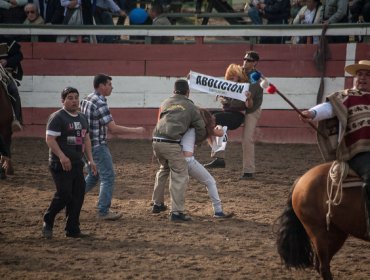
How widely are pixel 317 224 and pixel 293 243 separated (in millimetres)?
284

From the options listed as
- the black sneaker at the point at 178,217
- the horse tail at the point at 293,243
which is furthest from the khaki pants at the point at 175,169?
the horse tail at the point at 293,243

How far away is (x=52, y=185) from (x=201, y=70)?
4.38m

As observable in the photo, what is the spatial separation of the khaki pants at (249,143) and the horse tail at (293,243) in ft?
15.2

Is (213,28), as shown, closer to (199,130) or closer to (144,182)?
(144,182)

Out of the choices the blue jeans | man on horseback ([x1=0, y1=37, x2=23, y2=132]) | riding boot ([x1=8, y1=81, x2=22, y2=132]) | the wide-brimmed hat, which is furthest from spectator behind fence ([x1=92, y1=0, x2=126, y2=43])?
the wide-brimmed hat

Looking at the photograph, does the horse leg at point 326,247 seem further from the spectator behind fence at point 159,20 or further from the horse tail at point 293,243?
the spectator behind fence at point 159,20

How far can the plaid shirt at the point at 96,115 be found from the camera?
9570 mm

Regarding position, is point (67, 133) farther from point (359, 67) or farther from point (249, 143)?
point (249, 143)

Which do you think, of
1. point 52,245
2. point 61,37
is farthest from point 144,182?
point 61,37

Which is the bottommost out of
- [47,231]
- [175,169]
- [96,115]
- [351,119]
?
[47,231]

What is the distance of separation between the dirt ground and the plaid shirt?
3.30 feet

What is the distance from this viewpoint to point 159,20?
16.1 m

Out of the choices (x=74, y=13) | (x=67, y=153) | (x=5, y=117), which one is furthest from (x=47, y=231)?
(x=74, y=13)

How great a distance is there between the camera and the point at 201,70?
1544 cm
